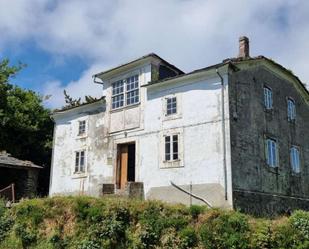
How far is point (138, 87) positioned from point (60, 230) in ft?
33.1

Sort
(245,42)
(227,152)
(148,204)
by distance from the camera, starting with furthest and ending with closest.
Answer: (245,42) < (227,152) < (148,204)

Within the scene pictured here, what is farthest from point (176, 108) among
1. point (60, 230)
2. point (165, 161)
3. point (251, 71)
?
point (60, 230)

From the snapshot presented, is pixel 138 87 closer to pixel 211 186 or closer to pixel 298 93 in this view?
pixel 211 186

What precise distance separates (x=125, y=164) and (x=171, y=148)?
3661mm

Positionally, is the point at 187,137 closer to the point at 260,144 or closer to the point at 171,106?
the point at 171,106

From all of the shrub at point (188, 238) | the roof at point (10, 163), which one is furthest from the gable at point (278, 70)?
the roof at point (10, 163)

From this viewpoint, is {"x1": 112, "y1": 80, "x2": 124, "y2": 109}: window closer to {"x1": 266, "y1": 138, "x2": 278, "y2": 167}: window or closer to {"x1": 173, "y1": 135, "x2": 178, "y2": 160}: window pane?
{"x1": 173, "y1": 135, "x2": 178, "y2": 160}: window pane

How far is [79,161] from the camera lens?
2695 cm

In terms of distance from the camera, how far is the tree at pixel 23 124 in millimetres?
34375

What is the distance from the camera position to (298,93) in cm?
2792

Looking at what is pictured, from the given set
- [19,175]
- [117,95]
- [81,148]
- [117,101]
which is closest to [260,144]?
[117,101]

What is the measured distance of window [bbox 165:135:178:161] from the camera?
22.1m

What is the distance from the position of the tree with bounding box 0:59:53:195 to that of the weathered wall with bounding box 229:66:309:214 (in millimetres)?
19202

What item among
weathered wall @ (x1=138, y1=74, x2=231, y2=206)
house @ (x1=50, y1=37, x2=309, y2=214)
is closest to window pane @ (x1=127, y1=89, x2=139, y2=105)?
house @ (x1=50, y1=37, x2=309, y2=214)
